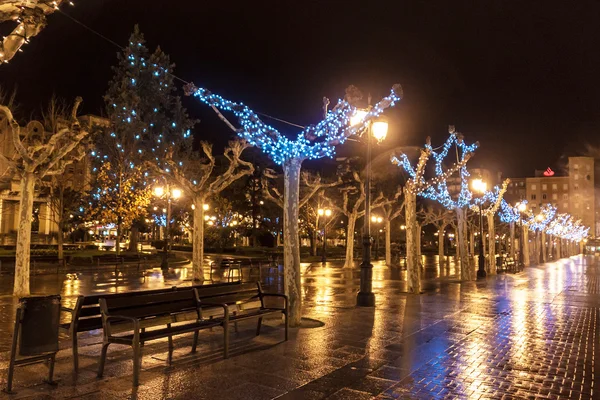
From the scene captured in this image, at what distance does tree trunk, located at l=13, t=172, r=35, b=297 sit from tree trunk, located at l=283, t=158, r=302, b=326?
885 cm

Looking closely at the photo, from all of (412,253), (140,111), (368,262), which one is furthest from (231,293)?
(140,111)

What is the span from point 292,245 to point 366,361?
382 centimetres

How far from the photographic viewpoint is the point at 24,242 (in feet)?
51.1

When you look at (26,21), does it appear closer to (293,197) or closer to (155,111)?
(293,197)

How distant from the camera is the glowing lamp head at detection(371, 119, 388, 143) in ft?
47.9

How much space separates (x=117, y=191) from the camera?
34.4 meters

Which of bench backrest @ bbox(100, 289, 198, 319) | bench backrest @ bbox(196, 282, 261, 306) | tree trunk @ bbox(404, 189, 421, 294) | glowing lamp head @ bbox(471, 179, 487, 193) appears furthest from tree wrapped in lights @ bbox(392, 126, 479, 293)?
bench backrest @ bbox(100, 289, 198, 319)

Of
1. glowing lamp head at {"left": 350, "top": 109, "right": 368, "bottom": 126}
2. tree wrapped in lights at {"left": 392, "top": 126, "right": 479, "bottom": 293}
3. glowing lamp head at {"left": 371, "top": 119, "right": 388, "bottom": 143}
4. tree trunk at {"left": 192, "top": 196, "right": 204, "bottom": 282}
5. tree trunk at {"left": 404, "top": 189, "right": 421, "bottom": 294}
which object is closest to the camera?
glowing lamp head at {"left": 350, "top": 109, "right": 368, "bottom": 126}

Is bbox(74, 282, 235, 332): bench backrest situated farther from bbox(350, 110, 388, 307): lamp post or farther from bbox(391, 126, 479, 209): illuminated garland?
bbox(391, 126, 479, 209): illuminated garland

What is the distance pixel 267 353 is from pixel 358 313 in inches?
204

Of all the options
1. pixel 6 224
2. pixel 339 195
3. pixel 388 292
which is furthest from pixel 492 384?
pixel 6 224

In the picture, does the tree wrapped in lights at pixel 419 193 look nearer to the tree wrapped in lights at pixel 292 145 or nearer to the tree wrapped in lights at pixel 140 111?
the tree wrapped in lights at pixel 292 145

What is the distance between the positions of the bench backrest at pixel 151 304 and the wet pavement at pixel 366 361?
27.1 inches

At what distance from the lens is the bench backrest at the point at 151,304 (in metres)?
7.11
